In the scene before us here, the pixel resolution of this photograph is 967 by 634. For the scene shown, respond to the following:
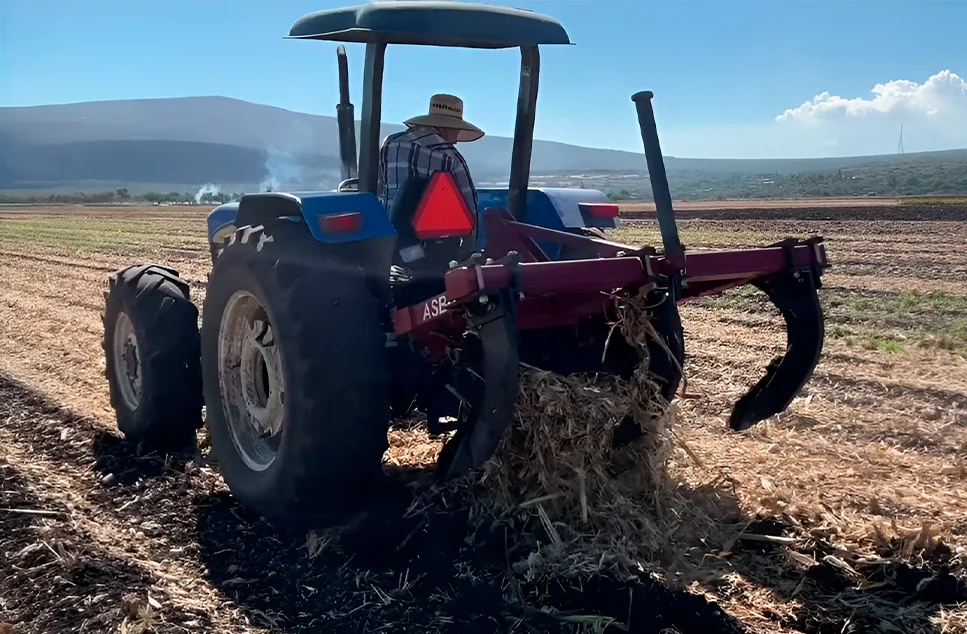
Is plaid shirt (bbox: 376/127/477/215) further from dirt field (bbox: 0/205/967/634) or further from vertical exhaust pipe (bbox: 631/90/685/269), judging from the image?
dirt field (bbox: 0/205/967/634)

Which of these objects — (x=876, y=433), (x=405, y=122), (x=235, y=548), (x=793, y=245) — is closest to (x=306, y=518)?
(x=235, y=548)

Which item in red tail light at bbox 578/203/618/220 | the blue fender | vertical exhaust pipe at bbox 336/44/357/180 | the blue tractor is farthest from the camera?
red tail light at bbox 578/203/618/220

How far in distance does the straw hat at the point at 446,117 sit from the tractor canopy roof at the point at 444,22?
47cm

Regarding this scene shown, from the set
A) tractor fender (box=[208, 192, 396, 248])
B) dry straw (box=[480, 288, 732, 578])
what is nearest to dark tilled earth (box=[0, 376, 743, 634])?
dry straw (box=[480, 288, 732, 578])

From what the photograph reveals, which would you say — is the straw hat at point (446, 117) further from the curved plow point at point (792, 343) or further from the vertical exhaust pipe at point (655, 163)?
the curved plow point at point (792, 343)

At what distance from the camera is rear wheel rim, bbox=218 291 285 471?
3.68 metres

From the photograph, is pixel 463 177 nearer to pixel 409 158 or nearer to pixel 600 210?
pixel 409 158

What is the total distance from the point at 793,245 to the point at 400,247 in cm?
152

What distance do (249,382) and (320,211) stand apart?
0.88 meters

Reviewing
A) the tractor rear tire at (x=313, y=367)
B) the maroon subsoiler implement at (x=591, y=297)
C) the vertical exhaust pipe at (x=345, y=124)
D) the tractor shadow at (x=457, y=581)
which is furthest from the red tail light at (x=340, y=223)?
the vertical exhaust pipe at (x=345, y=124)

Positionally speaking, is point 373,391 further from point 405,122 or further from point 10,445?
point 10,445

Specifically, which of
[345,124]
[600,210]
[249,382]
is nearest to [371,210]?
[249,382]

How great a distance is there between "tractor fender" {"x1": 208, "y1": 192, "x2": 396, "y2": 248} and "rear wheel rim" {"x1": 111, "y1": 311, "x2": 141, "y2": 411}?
4.02 feet

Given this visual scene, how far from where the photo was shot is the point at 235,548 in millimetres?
Answer: 3447
